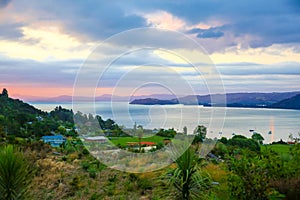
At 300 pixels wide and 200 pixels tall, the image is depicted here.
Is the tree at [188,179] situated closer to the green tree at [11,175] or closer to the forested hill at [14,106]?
the green tree at [11,175]

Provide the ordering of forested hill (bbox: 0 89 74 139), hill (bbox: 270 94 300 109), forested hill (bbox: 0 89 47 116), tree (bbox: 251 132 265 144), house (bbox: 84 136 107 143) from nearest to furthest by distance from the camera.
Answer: house (bbox: 84 136 107 143), tree (bbox: 251 132 265 144), forested hill (bbox: 0 89 74 139), hill (bbox: 270 94 300 109), forested hill (bbox: 0 89 47 116)

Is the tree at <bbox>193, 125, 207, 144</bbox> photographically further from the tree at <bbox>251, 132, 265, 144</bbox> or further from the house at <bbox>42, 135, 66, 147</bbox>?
the house at <bbox>42, 135, 66, 147</bbox>

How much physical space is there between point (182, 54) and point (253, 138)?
522 centimetres

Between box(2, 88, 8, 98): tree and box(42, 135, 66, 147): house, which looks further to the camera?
box(2, 88, 8, 98): tree

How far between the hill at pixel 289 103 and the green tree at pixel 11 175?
10005 millimetres

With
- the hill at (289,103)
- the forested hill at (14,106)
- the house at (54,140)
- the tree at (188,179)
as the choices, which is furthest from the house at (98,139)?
the hill at (289,103)

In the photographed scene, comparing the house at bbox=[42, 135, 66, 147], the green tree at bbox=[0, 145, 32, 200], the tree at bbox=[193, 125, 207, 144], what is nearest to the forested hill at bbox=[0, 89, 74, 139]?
the house at bbox=[42, 135, 66, 147]

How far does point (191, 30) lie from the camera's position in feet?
29.1

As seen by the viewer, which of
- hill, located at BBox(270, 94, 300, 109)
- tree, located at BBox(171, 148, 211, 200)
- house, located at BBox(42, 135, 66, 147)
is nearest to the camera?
tree, located at BBox(171, 148, 211, 200)

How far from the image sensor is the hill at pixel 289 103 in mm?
12364

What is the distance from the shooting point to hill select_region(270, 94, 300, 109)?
1236 centimetres

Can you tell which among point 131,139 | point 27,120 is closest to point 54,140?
point 27,120

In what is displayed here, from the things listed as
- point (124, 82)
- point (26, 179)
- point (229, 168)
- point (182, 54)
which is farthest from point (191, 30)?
point (26, 179)

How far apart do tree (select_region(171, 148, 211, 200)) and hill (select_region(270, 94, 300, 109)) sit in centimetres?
799
